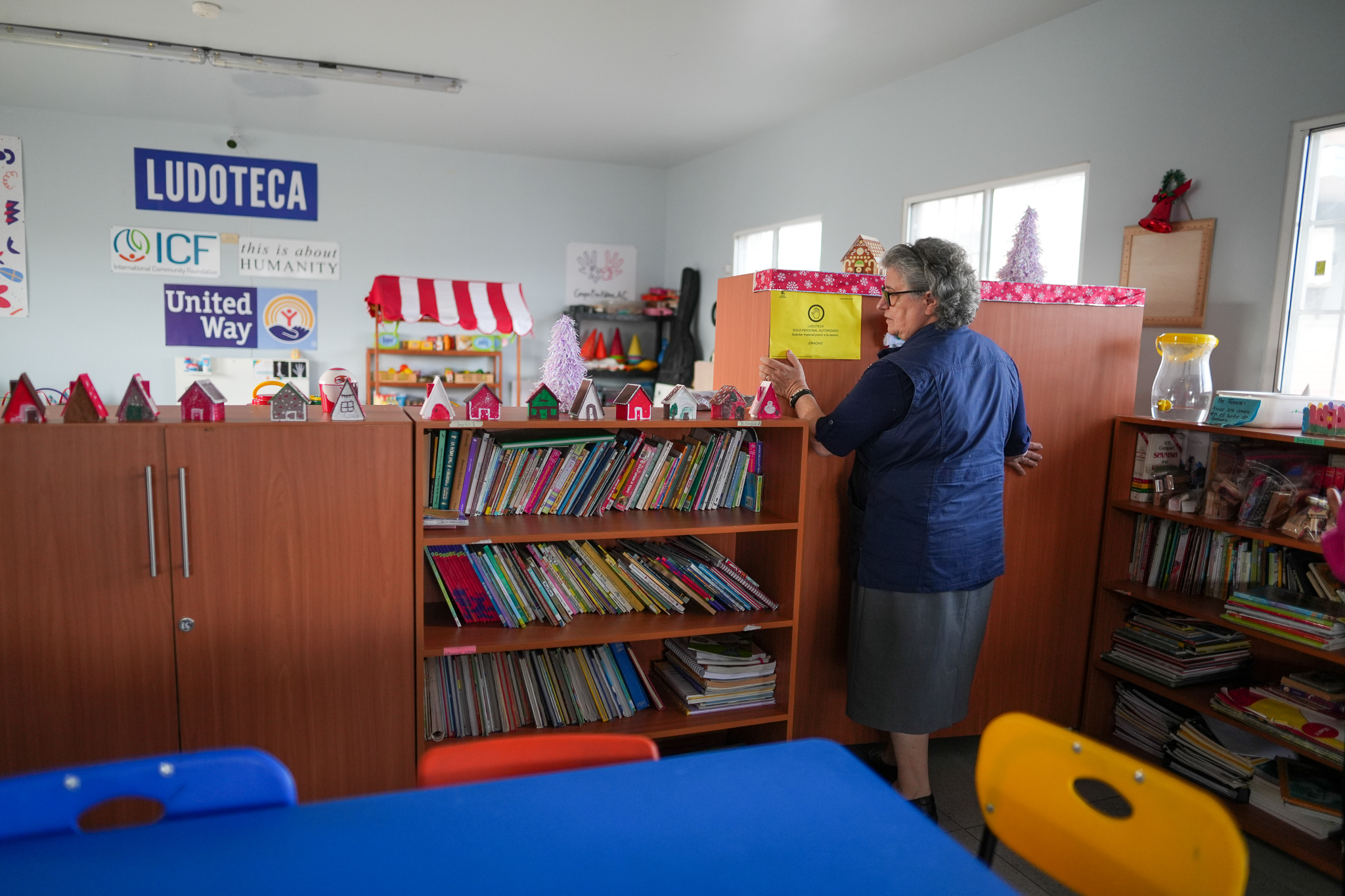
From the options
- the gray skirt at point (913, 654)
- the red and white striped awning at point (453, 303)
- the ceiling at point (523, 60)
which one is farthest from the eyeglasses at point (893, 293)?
the red and white striped awning at point (453, 303)

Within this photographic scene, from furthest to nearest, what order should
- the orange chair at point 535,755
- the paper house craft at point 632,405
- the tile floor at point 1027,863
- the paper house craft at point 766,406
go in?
the paper house craft at point 766,406 < the paper house craft at point 632,405 < the tile floor at point 1027,863 < the orange chair at point 535,755

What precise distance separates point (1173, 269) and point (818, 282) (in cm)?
180

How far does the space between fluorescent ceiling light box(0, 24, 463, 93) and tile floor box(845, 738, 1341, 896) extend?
4822 millimetres

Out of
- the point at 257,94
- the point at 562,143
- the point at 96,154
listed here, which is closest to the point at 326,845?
the point at 257,94

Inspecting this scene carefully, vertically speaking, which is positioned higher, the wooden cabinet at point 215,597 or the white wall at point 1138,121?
the white wall at point 1138,121

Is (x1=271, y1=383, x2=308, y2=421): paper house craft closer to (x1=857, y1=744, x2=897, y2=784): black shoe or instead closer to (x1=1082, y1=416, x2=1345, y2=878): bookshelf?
(x1=857, y1=744, x2=897, y2=784): black shoe

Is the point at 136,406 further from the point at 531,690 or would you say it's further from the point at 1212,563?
the point at 1212,563

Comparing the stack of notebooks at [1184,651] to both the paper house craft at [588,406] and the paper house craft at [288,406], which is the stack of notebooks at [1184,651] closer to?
the paper house craft at [588,406]

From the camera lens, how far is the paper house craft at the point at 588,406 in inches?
93.1

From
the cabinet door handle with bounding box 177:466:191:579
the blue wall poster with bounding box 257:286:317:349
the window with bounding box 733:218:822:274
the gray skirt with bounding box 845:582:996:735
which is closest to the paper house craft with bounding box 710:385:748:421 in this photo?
the gray skirt with bounding box 845:582:996:735

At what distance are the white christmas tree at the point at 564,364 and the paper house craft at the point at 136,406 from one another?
1.03m

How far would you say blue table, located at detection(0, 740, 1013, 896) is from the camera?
0.99 m

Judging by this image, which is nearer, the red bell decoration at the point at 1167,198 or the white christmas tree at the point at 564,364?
the white christmas tree at the point at 564,364

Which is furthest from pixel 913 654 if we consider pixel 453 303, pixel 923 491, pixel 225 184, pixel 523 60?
Result: pixel 225 184
